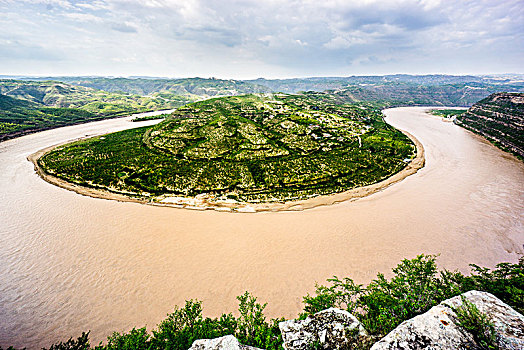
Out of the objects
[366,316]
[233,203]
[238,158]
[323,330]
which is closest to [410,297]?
[366,316]

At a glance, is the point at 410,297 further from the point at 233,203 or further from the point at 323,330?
the point at 233,203

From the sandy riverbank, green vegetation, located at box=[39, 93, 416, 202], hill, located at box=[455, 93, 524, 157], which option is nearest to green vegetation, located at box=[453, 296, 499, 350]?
the sandy riverbank

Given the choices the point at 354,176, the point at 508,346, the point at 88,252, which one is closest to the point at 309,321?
the point at 508,346

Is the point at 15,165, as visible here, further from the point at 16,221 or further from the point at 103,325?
the point at 103,325

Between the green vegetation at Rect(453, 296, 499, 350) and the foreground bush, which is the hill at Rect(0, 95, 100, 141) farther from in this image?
the green vegetation at Rect(453, 296, 499, 350)

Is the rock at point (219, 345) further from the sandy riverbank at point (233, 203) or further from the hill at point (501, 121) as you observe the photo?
the hill at point (501, 121)

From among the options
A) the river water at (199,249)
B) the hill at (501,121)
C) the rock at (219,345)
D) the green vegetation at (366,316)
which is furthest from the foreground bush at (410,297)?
the hill at (501,121)
